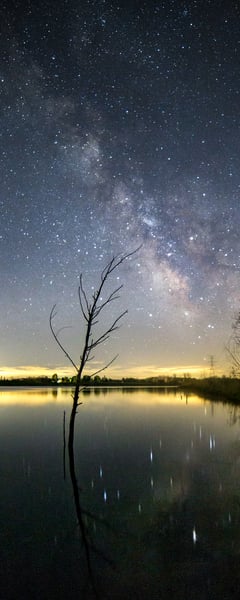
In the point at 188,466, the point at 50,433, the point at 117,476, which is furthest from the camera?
the point at 50,433

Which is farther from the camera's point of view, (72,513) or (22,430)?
(22,430)

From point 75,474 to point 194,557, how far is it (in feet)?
32.1

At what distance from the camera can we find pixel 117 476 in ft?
58.6

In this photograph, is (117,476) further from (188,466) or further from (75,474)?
(188,466)

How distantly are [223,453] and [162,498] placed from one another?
9.44m

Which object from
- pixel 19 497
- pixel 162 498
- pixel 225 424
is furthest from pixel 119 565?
pixel 225 424

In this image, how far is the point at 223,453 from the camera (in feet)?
74.4

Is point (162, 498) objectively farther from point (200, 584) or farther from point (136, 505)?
point (200, 584)

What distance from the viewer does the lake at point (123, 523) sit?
317 inches

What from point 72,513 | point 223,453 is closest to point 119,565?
point 72,513

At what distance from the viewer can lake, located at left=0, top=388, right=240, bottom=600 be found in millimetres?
8047

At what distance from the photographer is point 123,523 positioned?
1162 cm

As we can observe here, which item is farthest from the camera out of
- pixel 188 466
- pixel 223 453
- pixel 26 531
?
pixel 223 453

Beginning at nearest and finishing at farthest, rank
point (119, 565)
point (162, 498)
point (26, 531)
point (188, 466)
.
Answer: point (119, 565)
point (26, 531)
point (162, 498)
point (188, 466)
